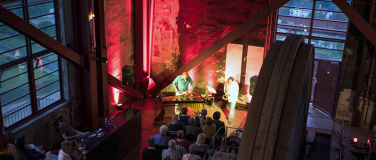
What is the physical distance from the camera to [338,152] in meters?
7.33

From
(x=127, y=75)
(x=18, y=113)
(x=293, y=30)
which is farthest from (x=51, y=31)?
(x=293, y=30)

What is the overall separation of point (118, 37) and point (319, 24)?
18.7ft

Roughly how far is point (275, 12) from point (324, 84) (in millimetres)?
2552

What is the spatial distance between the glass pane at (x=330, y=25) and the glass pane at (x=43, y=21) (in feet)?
23.1

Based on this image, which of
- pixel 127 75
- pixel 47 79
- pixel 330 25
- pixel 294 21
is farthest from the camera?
pixel 294 21

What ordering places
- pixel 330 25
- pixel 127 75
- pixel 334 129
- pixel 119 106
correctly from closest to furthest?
pixel 127 75
pixel 334 129
pixel 330 25
pixel 119 106

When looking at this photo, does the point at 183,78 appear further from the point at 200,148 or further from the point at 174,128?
the point at 200,148

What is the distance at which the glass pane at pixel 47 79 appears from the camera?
813 centimetres

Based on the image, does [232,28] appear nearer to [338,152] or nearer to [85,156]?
[338,152]

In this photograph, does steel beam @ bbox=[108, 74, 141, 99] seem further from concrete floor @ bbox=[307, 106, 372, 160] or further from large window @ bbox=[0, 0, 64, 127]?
concrete floor @ bbox=[307, 106, 372, 160]

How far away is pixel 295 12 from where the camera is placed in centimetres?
1109

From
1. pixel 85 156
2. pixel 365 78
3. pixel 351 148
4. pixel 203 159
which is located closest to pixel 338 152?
pixel 351 148

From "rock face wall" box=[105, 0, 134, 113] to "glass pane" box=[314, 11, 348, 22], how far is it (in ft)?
17.7

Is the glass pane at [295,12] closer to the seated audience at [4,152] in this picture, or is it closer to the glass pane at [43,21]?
the glass pane at [43,21]
